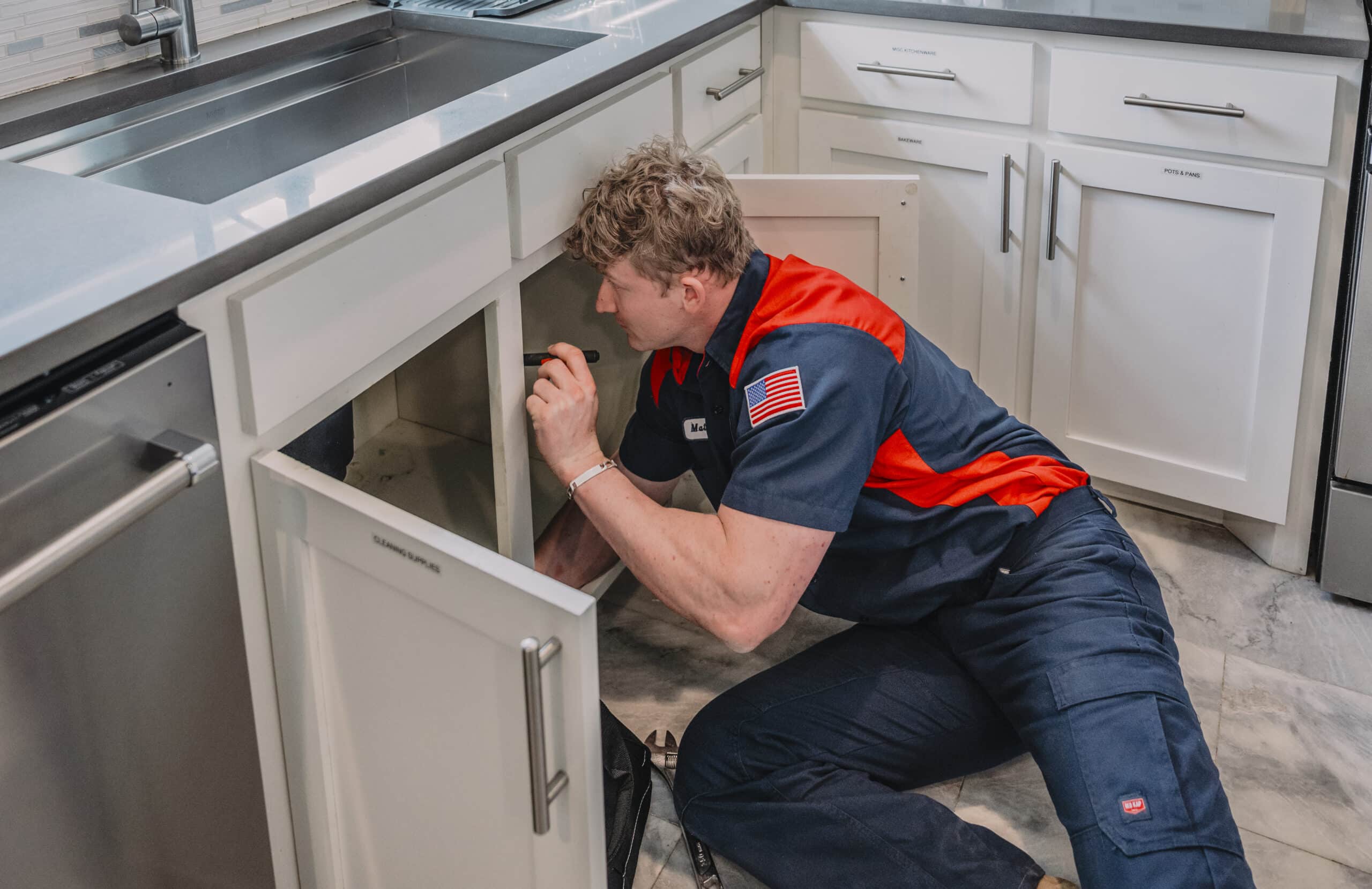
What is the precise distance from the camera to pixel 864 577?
1687mm

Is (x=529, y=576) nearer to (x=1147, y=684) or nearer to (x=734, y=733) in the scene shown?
(x=734, y=733)

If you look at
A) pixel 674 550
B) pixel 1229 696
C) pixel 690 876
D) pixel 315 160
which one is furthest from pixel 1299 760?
pixel 315 160

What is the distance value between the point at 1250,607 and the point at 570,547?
1090 millimetres

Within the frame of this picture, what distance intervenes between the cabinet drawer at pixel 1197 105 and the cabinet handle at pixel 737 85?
485mm

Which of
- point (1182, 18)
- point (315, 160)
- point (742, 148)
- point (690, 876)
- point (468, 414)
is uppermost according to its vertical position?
point (1182, 18)

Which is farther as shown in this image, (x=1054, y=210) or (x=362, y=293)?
(x=1054, y=210)

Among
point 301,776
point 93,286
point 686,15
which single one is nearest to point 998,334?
point 686,15

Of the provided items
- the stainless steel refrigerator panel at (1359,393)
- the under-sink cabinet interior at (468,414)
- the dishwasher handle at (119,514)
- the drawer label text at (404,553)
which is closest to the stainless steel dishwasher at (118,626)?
the dishwasher handle at (119,514)

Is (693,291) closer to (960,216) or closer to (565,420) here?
(565,420)

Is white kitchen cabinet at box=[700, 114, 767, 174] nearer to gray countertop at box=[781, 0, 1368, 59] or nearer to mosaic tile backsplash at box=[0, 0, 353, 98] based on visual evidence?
gray countertop at box=[781, 0, 1368, 59]

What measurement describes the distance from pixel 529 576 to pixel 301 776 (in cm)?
47

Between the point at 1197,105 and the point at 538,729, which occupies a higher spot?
the point at 1197,105

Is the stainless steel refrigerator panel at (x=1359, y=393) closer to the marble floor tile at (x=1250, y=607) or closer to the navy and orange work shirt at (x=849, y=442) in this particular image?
the marble floor tile at (x=1250, y=607)

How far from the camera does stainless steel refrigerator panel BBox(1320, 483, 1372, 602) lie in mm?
2043
